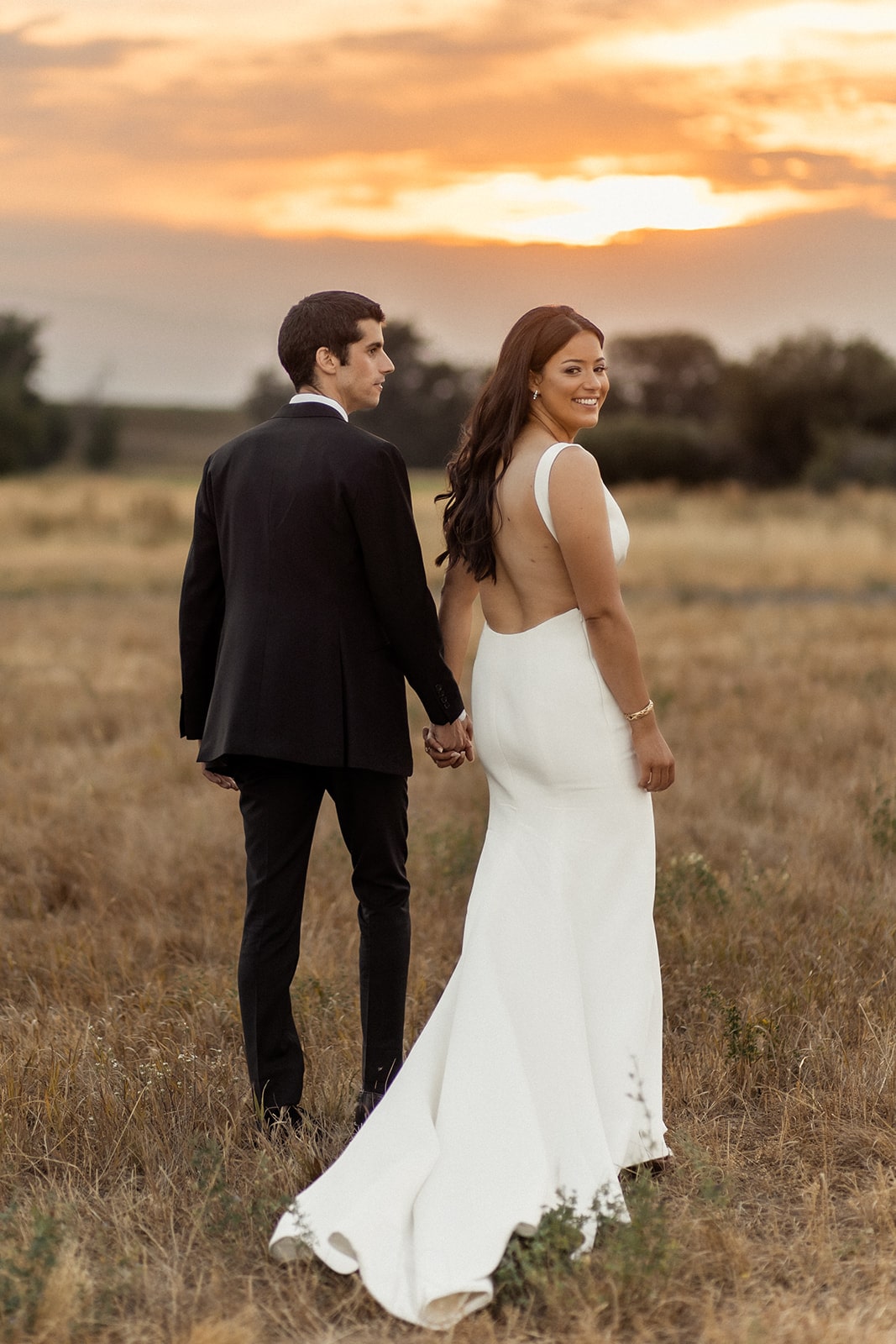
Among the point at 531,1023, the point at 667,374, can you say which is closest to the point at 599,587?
the point at 531,1023

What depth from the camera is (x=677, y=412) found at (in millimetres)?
59406

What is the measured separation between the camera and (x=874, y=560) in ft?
70.6

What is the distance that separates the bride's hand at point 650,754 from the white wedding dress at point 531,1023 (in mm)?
37

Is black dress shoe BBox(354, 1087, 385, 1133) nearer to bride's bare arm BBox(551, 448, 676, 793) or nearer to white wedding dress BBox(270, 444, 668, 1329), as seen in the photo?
white wedding dress BBox(270, 444, 668, 1329)

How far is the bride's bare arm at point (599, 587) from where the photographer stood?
126 inches

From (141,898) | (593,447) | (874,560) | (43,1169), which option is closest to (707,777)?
(141,898)

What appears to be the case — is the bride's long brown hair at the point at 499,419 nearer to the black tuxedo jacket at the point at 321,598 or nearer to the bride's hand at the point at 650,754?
the black tuxedo jacket at the point at 321,598

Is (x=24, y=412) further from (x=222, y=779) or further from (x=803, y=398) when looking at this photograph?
(x=222, y=779)

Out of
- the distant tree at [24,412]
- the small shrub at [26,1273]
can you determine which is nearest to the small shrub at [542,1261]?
the small shrub at [26,1273]

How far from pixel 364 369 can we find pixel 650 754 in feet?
4.14

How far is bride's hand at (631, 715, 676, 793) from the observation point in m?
3.39

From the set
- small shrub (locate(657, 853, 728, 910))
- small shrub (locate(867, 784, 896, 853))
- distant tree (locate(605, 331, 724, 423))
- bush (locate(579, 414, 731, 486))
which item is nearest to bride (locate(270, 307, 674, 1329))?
small shrub (locate(657, 853, 728, 910))

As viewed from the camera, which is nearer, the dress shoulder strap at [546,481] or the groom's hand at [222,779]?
the dress shoulder strap at [546,481]

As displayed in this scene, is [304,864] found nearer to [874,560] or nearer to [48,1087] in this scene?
[48,1087]
